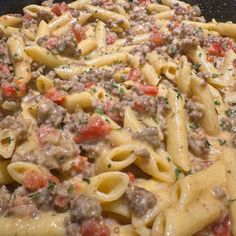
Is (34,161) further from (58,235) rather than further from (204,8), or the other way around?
(204,8)

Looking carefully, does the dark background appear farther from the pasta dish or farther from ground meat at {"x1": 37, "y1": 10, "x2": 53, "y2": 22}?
ground meat at {"x1": 37, "y1": 10, "x2": 53, "y2": 22}

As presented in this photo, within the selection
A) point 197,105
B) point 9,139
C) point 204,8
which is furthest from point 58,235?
point 204,8

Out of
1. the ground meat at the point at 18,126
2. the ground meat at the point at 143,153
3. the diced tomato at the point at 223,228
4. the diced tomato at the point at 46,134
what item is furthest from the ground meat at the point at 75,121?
the diced tomato at the point at 223,228

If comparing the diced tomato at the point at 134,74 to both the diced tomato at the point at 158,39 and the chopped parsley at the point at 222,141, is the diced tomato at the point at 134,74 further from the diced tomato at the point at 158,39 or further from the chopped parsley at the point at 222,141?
the chopped parsley at the point at 222,141

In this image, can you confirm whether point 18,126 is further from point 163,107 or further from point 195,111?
point 195,111

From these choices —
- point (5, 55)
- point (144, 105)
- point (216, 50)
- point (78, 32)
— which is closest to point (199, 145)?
point (144, 105)

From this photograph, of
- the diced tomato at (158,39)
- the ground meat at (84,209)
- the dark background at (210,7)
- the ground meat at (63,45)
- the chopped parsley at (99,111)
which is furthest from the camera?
the dark background at (210,7)

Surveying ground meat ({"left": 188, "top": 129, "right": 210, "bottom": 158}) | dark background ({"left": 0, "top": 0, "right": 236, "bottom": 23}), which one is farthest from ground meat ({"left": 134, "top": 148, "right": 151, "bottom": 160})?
dark background ({"left": 0, "top": 0, "right": 236, "bottom": 23})
